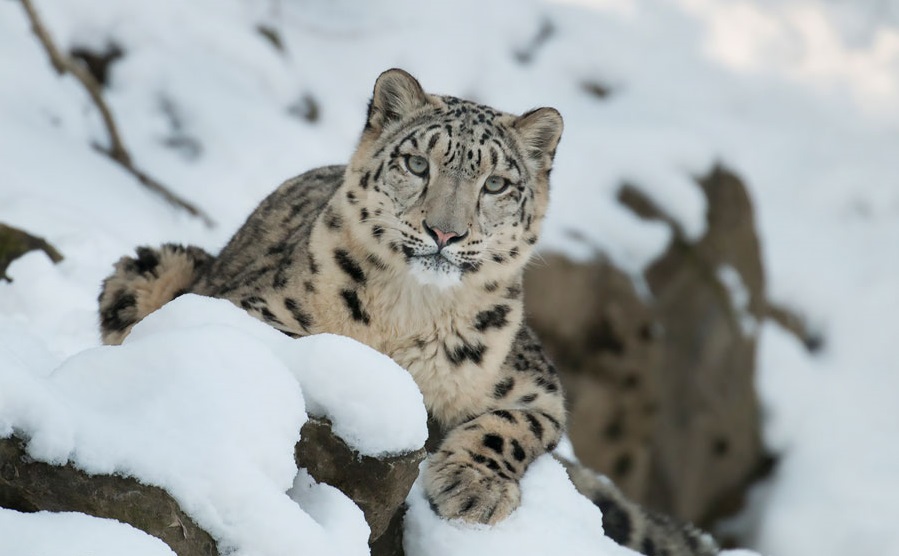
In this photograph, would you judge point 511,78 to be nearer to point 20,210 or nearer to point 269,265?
point 20,210

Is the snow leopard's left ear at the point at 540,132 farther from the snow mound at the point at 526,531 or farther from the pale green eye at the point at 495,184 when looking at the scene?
the snow mound at the point at 526,531

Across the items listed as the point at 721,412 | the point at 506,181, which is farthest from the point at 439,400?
the point at 721,412

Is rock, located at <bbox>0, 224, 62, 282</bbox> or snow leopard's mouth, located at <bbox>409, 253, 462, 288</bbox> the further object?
rock, located at <bbox>0, 224, 62, 282</bbox>

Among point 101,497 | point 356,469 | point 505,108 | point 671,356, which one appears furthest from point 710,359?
point 101,497

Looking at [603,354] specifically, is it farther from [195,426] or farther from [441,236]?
[195,426]

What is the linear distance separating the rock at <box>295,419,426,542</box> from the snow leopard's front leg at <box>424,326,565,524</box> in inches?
20.2

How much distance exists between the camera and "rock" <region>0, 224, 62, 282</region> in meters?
6.18

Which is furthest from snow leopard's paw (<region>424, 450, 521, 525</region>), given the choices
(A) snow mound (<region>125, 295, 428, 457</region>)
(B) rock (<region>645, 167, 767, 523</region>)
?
(B) rock (<region>645, 167, 767, 523</region>)

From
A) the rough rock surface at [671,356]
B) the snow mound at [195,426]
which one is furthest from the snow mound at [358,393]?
the rough rock surface at [671,356]

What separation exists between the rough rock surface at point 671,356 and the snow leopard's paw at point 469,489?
5575 millimetres

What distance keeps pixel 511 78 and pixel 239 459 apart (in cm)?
969

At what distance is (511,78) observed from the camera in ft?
40.0

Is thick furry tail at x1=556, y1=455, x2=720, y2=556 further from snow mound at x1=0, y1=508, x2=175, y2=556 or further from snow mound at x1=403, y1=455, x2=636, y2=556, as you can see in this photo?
snow mound at x1=0, y1=508, x2=175, y2=556

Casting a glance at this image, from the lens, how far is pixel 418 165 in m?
4.78
